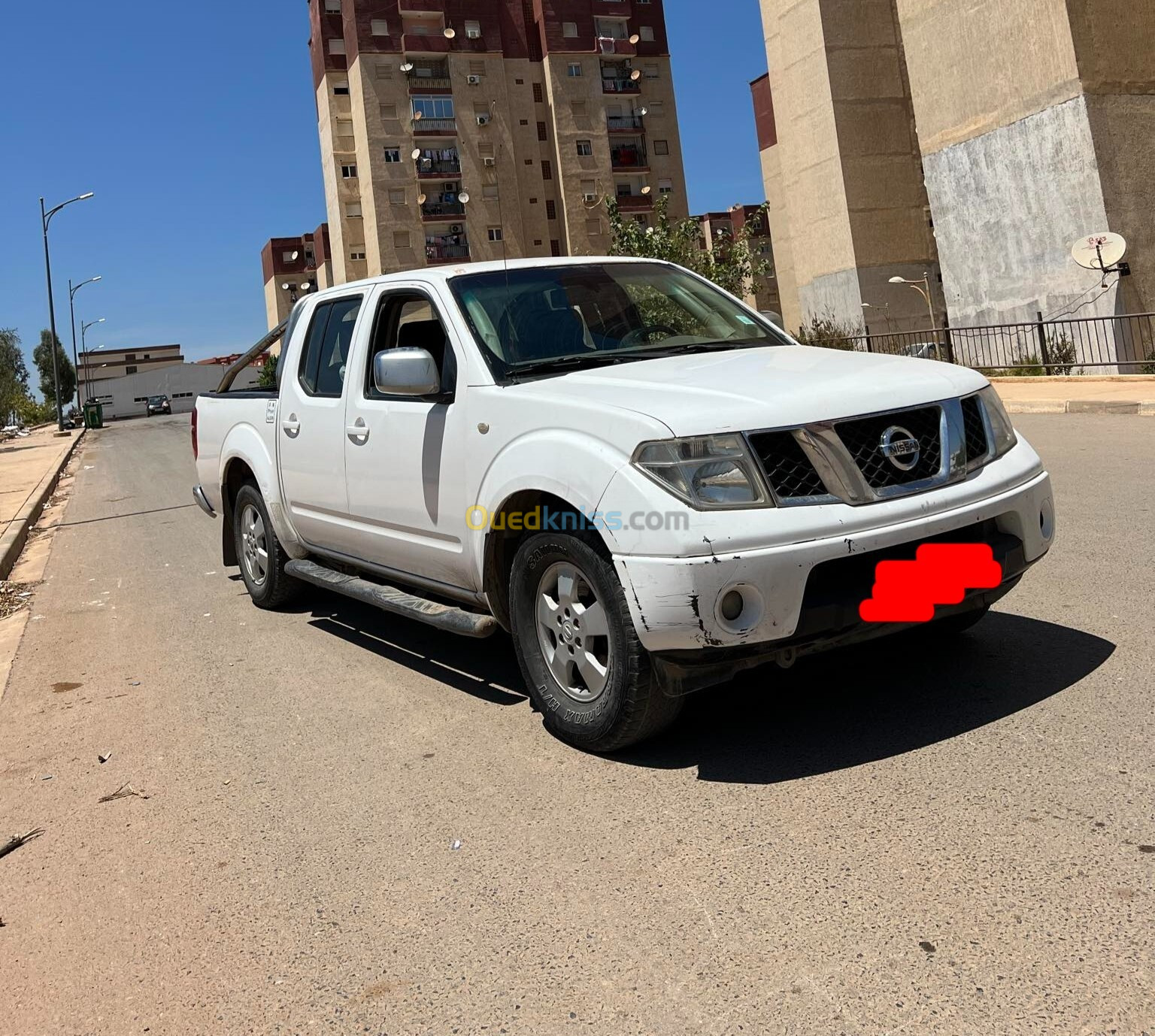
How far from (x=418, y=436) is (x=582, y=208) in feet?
227

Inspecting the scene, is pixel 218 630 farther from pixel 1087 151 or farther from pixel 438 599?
pixel 1087 151

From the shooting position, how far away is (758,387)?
3707 millimetres

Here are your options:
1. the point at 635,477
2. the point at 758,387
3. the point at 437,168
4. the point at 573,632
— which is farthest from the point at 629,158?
the point at 635,477

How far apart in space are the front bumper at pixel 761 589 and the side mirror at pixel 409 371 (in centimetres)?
137

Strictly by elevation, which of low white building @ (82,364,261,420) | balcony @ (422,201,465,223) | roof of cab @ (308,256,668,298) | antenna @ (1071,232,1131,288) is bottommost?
roof of cab @ (308,256,668,298)

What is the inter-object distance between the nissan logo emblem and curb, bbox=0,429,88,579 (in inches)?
343

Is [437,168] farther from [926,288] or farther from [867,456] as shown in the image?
[867,456]

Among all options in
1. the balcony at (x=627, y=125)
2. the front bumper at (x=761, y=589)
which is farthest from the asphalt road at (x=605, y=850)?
the balcony at (x=627, y=125)

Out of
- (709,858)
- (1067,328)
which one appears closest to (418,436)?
(709,858)

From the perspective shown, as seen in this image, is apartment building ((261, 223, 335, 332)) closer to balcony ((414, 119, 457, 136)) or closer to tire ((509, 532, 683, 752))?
balcony ((414, 119, 457, 136))

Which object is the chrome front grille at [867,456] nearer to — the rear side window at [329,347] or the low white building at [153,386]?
the rear side window at [329,347]

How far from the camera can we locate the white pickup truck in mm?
3381

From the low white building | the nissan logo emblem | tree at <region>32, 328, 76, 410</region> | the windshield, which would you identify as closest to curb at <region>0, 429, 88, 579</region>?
the windshield

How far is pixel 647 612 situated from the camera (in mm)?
3404
